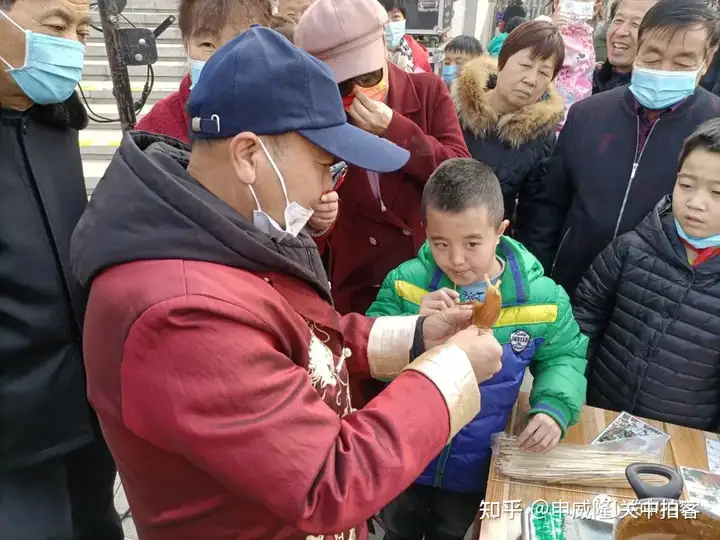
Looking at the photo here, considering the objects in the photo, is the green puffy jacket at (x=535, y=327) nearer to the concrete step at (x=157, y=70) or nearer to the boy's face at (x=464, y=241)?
the boy's face at (x=464, y=241)

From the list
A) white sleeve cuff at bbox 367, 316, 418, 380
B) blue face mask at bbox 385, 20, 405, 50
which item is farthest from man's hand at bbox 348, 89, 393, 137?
blue face mask at bbox 385, 20, 405, 50

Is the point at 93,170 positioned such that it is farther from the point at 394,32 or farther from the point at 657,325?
the point at 657,325

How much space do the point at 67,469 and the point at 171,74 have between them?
20.2ft

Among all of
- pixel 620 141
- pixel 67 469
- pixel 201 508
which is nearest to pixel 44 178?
pixel 67 469

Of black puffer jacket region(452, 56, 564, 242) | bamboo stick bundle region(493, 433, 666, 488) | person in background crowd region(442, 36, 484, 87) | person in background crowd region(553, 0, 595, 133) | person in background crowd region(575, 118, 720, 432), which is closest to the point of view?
bamboo stick bundle region(493, 433, 666, 488)

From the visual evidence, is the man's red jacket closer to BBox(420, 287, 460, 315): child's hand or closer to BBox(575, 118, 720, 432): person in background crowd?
BBox(420, 287, 460, 315): child's hand

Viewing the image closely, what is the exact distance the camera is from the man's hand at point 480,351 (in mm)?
1188

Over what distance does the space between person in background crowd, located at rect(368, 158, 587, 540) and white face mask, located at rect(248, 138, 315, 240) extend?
25.5 inches

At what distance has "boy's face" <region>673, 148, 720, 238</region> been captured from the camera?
1780 millimetres

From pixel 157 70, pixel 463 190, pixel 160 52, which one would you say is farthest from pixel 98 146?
pixel 463 190

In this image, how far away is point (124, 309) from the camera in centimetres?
86

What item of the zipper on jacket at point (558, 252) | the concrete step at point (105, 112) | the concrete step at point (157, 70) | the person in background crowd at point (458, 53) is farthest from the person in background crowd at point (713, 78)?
the concrete step at point (157, 70)

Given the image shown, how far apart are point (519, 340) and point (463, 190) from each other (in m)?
0.51

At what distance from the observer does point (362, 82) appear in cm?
193
